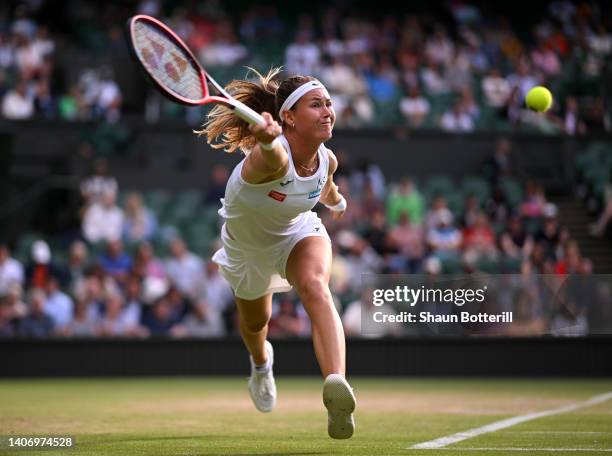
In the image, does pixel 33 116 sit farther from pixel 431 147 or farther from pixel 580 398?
pixel 580 398

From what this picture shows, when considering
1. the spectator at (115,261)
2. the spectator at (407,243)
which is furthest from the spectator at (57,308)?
the spectator at (407,243)

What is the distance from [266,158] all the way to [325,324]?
2.99 ft

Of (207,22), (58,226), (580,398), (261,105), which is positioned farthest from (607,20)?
(261,105)

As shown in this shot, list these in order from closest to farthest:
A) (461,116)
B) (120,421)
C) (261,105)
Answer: (261,105) → (120,421) → (461,116)

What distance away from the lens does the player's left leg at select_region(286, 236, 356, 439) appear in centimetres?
518

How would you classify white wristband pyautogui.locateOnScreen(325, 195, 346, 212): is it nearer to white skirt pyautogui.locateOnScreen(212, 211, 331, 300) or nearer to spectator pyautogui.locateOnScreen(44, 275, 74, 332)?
white skirt pyautogui.locateOnScreen(212, 211, 331, 300)

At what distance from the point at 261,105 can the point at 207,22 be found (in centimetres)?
1258

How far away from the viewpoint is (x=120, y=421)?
7.41 meters

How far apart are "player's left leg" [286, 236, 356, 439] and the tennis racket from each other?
96 cm

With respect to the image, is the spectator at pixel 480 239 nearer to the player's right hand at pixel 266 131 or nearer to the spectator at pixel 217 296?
the spectator at pixel 217 296

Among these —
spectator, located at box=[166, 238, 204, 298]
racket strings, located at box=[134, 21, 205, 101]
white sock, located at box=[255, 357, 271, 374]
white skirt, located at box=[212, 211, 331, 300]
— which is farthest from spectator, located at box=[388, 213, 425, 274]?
racket strings, located at box=[134, 21, 205, 101]

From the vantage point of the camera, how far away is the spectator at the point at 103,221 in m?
14.2

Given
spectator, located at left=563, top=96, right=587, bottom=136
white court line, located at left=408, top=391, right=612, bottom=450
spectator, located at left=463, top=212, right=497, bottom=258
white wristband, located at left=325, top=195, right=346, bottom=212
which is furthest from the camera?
spectator, located at left=563, top=96, right=587, bottom=136

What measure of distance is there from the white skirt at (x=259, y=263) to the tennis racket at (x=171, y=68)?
102cm
